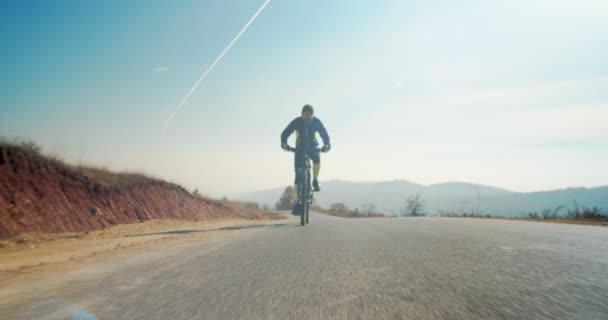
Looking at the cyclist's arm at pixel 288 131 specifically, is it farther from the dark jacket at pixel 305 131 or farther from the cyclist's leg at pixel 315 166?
the cyclist's leg at pixel 315 166

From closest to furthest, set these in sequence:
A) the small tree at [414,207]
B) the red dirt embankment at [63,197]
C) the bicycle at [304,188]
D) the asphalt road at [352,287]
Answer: the asphalt road at [352,287] < the red dirt embankment at [63,197] < the bicycle at [304,188] < the small tree at [414,207]

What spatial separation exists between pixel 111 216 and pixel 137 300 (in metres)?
11.4

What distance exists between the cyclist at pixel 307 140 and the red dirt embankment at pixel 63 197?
254 inches

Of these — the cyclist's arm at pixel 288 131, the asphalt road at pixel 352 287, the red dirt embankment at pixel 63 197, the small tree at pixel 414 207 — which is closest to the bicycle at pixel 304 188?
the cyclist's arm at pixel 288 131

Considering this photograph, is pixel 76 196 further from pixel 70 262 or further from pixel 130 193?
pixel 70 262

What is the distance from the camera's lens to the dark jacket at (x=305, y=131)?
9961 mm

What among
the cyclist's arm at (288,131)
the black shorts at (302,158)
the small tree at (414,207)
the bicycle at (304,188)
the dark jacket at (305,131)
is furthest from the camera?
the small tree at (414,207)

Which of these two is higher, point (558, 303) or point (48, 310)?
point (558, 303)

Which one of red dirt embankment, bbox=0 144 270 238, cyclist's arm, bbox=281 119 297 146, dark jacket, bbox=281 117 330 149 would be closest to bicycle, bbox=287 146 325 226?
dark jacket, bbox=281 117 330 149

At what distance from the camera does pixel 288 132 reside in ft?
33.6

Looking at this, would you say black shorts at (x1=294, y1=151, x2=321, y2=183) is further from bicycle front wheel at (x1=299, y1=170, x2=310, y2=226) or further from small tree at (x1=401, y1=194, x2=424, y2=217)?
small tree at (x1=401, y1=194, x2=424, y2=217)

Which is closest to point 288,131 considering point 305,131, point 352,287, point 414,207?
point 305,131

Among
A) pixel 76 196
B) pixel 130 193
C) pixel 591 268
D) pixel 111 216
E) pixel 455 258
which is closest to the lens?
pixel 591 268

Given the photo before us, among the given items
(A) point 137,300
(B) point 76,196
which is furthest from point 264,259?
(B) point 76,196
